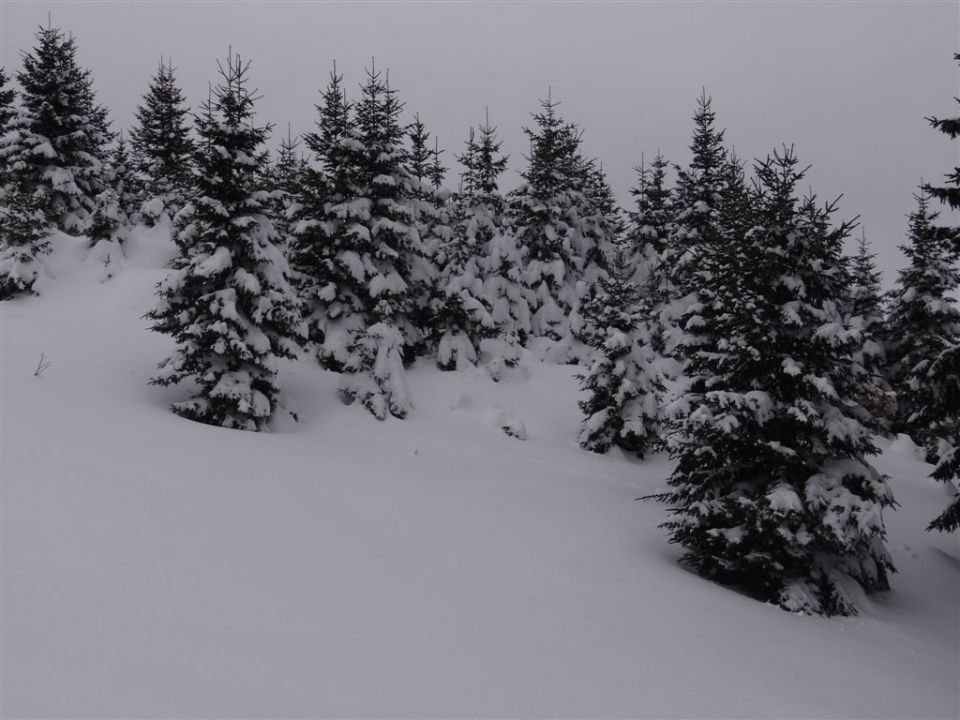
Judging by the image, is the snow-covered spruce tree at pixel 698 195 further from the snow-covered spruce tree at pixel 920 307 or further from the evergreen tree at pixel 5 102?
the evergreen tree at pixel 5 102

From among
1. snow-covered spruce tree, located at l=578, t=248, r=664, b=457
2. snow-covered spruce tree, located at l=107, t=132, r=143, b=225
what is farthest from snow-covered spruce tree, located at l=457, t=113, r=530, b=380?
snow-covered spruce tree, located at l=107, t=132, r=143, b=225

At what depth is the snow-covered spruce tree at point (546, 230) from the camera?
28.4 metres

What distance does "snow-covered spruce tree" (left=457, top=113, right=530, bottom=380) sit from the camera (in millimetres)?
25859

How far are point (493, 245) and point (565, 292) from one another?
509 centimetres

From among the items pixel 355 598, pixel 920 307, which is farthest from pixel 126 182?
pixel 920 307

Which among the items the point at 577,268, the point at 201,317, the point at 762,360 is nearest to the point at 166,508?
the point at 201,317

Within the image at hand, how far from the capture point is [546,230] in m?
27.9

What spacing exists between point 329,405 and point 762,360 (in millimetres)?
12256

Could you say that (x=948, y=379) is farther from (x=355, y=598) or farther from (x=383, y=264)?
(x=383, y=264)

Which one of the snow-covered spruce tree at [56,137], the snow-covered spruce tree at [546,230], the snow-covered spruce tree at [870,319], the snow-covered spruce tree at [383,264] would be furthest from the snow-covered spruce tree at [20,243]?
the snow-covered spruce tree at [870,319]

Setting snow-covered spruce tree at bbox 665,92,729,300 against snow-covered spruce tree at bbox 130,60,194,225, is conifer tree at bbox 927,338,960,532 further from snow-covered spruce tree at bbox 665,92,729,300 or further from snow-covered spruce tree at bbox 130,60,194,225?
snow-covered spruce tree at bbox 130,60,194,225

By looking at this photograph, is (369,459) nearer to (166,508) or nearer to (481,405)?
(166,508)

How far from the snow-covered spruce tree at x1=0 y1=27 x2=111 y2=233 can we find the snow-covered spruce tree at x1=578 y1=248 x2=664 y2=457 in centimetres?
2528

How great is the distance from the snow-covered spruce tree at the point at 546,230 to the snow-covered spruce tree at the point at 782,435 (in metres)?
16.6
